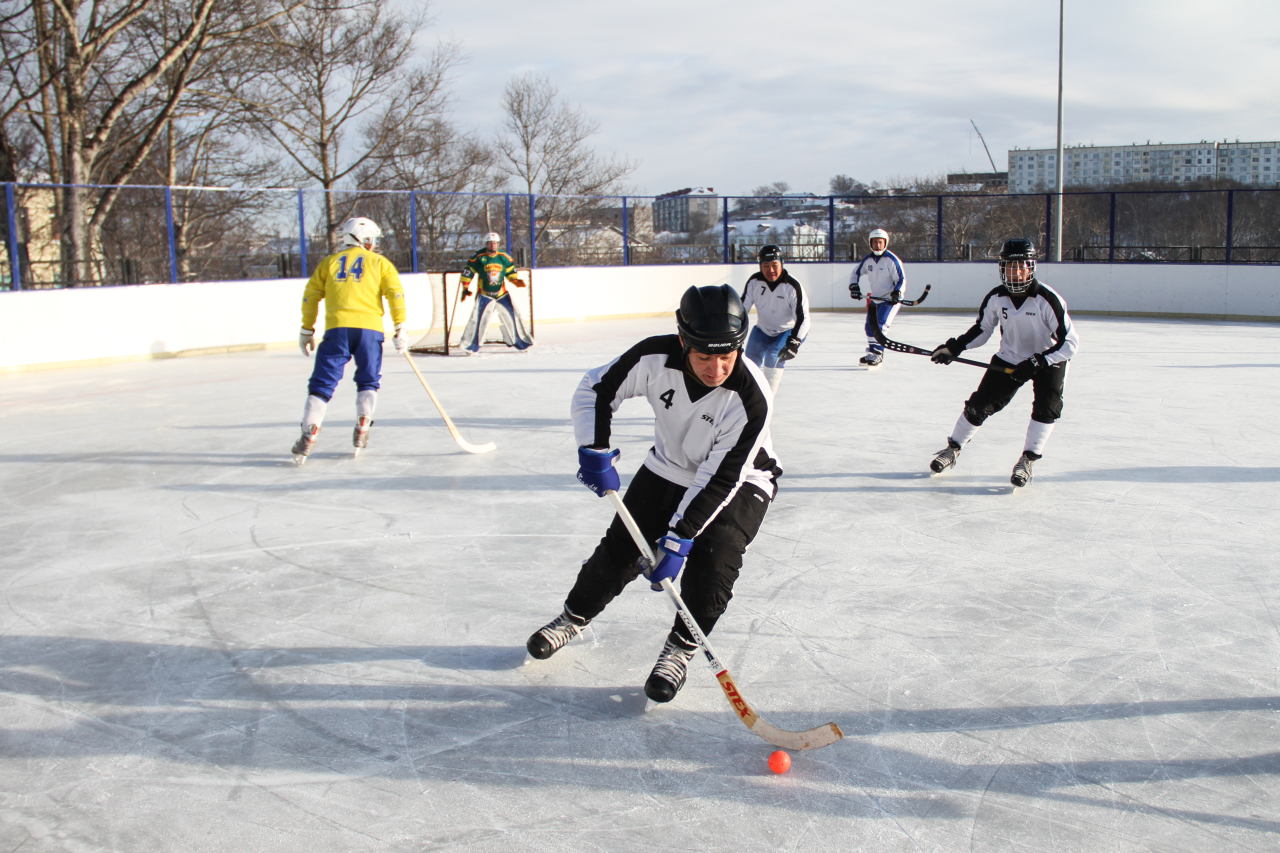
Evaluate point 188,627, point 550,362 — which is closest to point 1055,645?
point 188,627

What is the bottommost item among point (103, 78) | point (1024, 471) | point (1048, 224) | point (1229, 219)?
point (1024, 471)

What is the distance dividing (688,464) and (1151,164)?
5084 centimetres

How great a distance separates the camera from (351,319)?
5621 millimetres

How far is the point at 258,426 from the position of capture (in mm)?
6715

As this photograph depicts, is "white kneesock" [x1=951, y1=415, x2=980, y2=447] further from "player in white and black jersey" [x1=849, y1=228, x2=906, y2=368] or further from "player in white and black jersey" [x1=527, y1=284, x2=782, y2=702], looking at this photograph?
"player in white and black jersey" [x1=849, y1=228, x2=906, y2=368]

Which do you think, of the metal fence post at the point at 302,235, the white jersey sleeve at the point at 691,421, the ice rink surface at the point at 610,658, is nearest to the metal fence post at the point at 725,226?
the metal fence post at the point at 302,235

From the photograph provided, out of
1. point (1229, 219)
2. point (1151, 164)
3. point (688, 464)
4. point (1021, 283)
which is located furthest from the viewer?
point (1151, 164)

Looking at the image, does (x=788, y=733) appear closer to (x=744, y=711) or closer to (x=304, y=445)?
(x=744, y=711)

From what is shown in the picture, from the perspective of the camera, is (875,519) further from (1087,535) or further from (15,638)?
(15,638)

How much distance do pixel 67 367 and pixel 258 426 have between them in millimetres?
5007

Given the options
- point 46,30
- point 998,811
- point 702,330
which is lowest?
point 998,811

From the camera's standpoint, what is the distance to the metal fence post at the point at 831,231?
17.9m

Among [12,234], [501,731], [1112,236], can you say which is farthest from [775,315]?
[1112,236]

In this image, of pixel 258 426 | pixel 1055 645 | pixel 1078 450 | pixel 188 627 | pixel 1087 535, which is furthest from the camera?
pixel 258 426
